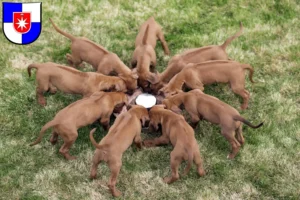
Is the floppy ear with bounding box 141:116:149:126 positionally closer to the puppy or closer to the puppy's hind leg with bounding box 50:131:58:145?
the puppy

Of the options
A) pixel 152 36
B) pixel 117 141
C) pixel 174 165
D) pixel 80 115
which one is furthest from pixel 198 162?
pixel 152 36

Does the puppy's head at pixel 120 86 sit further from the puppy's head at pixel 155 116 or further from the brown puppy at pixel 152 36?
the brown puppy at pixel 152 36

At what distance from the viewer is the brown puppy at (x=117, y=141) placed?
5836mm

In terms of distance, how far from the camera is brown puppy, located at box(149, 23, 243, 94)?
7309 mm

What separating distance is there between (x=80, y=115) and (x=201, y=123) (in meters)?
2.09

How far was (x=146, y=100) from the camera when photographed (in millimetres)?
7172

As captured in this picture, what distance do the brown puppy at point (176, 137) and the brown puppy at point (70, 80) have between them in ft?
3.19

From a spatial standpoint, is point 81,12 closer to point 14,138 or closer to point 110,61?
point 110,61

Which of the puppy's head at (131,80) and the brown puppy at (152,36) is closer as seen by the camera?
Answer: the puppy's head at (131,80)

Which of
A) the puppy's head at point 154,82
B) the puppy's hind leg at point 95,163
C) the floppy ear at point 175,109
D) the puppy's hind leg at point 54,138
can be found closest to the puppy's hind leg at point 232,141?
the floppy ear at point 175,109

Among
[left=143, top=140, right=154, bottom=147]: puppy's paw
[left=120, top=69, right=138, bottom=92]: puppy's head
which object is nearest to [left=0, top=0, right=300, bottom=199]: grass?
[left=143, top=140, right=154, bottom=147]: puppy's paw

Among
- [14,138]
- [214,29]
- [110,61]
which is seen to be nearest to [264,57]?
[214,29]

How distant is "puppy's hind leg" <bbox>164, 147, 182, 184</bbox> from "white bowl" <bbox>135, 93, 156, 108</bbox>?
124 cm

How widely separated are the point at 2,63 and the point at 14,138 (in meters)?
1.96
